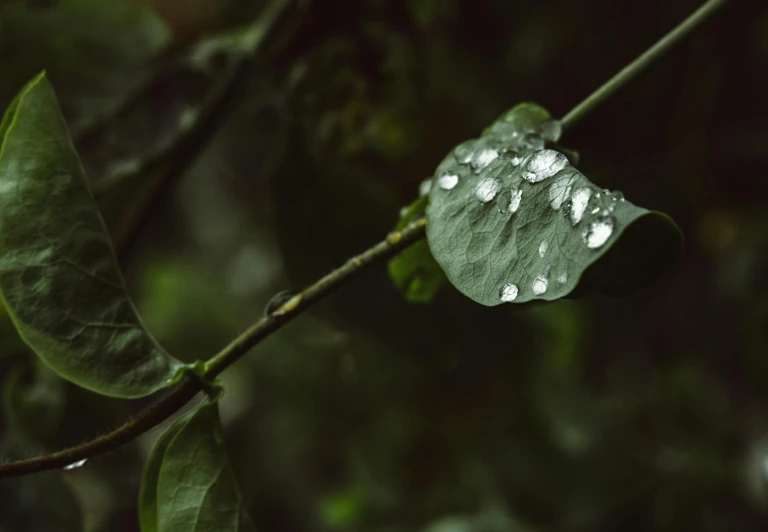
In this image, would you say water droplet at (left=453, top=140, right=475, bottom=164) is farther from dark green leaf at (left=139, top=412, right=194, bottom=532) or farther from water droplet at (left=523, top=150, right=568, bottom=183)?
dark green leaf at (left=139, top=412, right=194, bottom=532)

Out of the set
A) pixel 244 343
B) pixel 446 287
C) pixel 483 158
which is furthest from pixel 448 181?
pixel 446 287

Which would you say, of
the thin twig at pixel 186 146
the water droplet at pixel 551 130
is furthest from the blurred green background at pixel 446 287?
the water droplet at pixel 551 130

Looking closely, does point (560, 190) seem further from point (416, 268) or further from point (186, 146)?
point (186, 146)

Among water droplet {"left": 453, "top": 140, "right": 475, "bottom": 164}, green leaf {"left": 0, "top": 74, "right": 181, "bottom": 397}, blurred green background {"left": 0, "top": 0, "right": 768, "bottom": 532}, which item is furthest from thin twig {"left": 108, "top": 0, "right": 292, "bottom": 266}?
water droplet {"left": 453, "top": 140, "right": 475, "bottom": 164}

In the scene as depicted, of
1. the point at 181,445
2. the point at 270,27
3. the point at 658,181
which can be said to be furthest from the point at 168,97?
the point at 658,181

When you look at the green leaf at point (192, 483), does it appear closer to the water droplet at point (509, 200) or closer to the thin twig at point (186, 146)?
the water droplet at point (509, 200)

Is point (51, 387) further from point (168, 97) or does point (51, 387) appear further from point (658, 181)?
point (658, 181)
